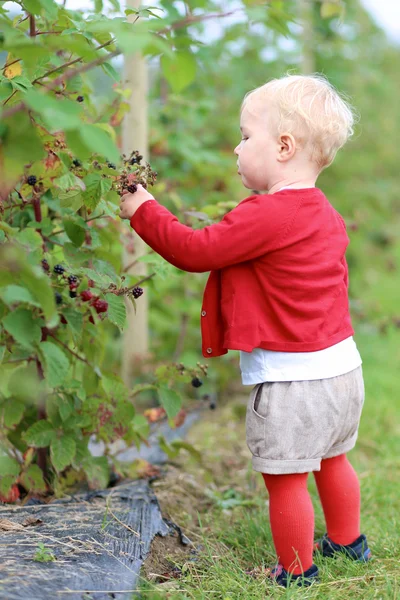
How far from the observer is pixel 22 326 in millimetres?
1542

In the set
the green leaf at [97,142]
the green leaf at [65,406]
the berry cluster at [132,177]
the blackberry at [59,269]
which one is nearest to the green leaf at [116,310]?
the blackberry at [59,269]

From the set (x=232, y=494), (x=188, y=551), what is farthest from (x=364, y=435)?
(x=188, y=551)

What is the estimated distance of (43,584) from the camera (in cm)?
156

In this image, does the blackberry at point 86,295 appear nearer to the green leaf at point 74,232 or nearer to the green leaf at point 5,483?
the green leaf at point 74,232

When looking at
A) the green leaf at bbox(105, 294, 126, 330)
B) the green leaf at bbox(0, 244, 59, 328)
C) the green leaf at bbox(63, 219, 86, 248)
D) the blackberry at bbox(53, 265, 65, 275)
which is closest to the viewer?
the green leaf at bbox(0, 244, 59, 328)

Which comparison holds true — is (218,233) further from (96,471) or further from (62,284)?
(96,471)

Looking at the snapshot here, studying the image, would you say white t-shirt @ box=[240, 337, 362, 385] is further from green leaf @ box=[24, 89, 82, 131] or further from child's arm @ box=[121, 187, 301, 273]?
green leaf @ box=[24, 89, 82, 131]

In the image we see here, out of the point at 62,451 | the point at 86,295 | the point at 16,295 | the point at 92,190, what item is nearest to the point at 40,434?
the point at 62,451

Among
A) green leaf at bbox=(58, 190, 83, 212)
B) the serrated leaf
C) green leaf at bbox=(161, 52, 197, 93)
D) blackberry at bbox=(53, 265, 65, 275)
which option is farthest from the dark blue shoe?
the serrated leaf

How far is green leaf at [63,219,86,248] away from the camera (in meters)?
2.04

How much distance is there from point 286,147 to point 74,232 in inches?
24.8

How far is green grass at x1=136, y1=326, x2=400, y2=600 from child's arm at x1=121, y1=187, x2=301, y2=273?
31.4 inches

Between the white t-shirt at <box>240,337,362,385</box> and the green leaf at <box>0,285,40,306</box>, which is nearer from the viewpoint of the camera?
the green leaf at <box>0,285,40,306</box>

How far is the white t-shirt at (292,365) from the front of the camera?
191cm
